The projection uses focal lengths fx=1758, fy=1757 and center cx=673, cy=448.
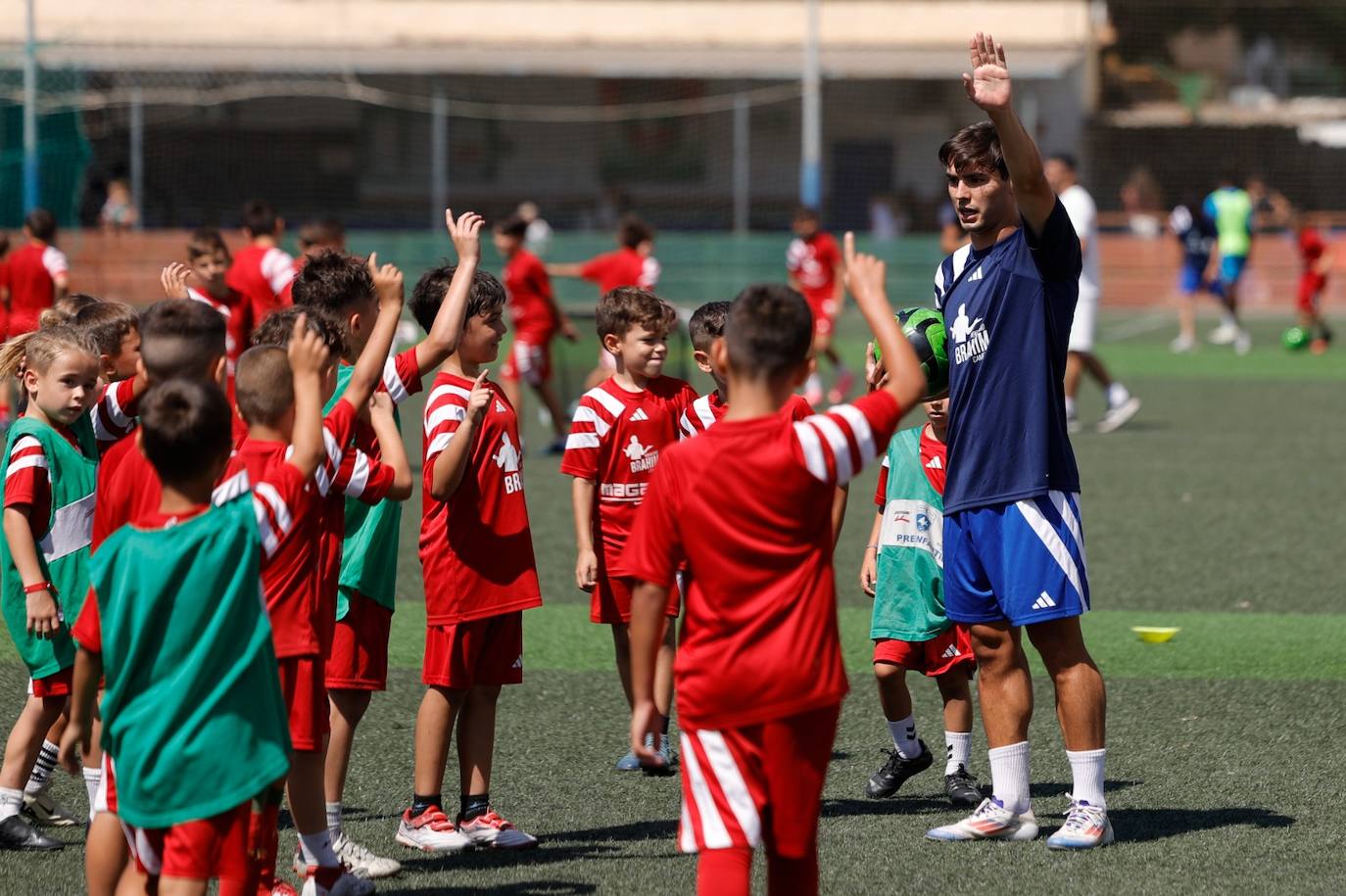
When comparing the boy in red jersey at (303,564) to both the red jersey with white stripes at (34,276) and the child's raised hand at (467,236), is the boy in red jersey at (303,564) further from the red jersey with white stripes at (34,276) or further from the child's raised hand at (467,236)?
the red jersey with white stripes at (34,276)

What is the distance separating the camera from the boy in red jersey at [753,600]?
398 cm

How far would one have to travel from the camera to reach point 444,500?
539cm

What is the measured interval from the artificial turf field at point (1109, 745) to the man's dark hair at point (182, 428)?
1701mm

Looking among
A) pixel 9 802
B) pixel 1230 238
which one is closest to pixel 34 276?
pixel 9 802

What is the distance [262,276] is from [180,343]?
27.7 feet

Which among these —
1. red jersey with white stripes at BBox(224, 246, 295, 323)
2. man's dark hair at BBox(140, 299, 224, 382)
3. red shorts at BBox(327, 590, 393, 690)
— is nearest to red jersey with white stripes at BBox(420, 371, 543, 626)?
red shorts at BBox(327, 590, 393, 690)

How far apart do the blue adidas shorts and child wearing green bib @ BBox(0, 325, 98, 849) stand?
8.84ft

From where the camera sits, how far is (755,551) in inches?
157

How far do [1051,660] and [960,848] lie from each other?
64cm

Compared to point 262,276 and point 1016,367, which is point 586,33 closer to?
point 262,276

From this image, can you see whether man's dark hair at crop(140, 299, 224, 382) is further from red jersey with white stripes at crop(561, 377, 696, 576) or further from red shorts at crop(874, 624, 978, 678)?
red shorts at crop(874, 624, 978, 678)

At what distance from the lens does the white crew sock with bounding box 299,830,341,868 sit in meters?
4.73

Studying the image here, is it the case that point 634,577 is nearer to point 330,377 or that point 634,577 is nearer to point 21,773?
point 330,377

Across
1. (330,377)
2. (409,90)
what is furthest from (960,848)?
(409,90)
